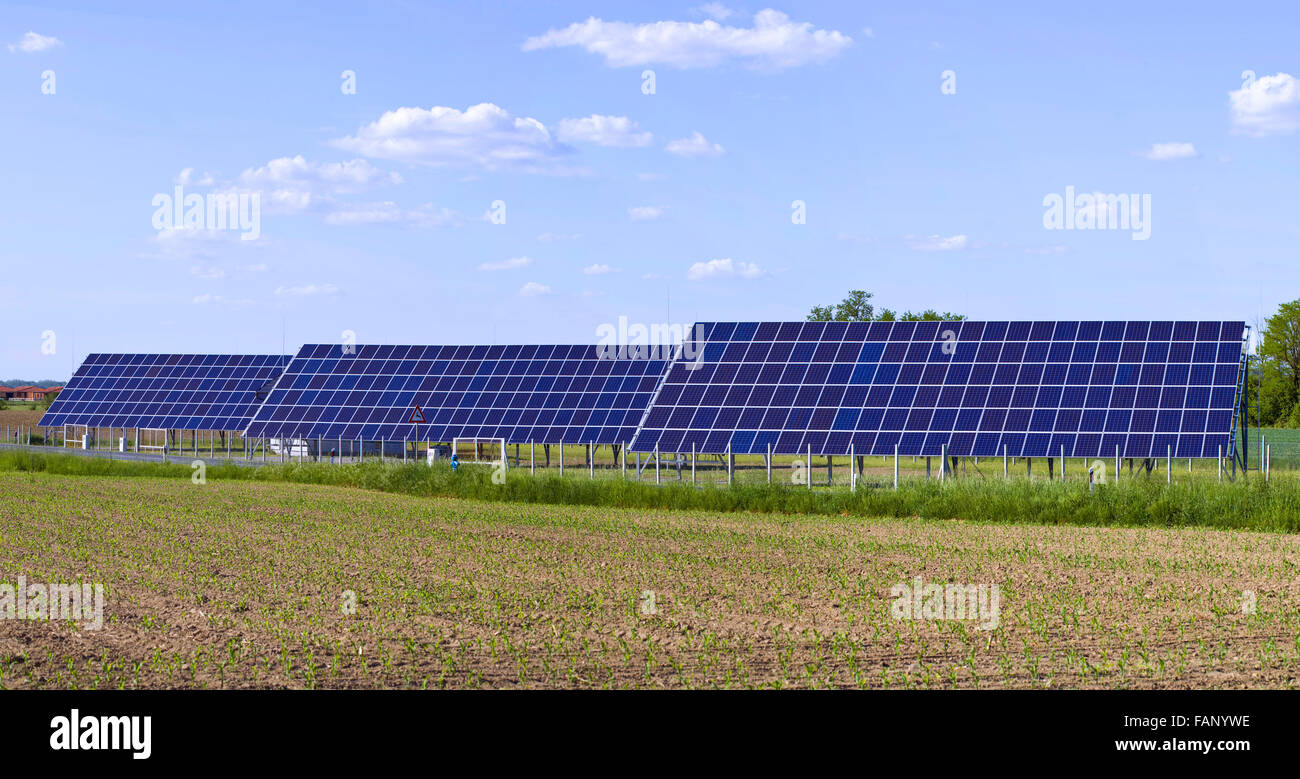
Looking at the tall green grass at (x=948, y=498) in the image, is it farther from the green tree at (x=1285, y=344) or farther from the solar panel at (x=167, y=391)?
the green tree at (x=1285, y=344)

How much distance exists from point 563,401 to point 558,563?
27252 mm

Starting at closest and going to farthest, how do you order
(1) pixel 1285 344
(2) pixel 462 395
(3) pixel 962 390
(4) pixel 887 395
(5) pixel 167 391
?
(3) pixel 962 390 → (4) pixel 887 395 → (2) pixel 462 395 → (5) pixel 167 391 → (1) pixel 1285 344

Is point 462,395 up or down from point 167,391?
down

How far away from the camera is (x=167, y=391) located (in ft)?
210

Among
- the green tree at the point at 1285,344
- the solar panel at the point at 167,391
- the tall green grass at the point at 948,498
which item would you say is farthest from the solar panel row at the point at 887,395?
the green tree at the point at 1285,344

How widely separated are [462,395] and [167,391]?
23151 millimetres

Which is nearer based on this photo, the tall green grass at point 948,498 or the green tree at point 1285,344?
the tall green grass at point 948,498

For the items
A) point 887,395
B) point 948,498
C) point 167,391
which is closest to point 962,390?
point 887,395

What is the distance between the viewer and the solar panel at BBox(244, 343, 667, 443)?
147 ft

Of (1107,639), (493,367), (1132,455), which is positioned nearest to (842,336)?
(1132,455)

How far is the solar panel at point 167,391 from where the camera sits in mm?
60250

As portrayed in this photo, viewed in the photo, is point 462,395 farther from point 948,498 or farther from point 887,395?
point 948,498

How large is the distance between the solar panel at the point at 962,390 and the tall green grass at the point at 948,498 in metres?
2.98

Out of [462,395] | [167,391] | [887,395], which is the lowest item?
[887,395]
